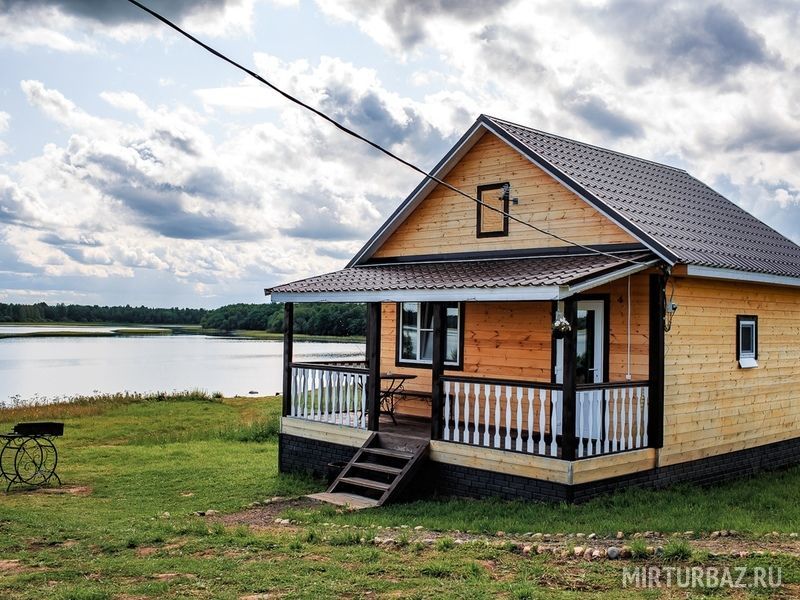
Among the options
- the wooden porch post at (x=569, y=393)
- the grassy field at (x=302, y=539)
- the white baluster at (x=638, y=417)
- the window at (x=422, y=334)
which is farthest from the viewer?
the window at (x=422, y=334)

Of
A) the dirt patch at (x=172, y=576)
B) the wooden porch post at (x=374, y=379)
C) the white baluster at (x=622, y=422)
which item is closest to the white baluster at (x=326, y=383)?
the wooden porch post at (x=374, y=379)

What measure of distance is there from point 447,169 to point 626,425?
530cm

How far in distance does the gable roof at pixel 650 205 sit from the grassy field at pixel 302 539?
11.0 ft

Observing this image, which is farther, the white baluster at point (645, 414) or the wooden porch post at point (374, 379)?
the wooden porch post at point (374, 379)

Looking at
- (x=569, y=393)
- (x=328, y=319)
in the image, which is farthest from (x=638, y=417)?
(x=328, y=319)

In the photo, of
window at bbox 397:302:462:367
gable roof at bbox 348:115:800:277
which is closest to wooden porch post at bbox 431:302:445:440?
window at bbox 397:302:462:367

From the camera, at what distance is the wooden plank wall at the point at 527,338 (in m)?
10.9

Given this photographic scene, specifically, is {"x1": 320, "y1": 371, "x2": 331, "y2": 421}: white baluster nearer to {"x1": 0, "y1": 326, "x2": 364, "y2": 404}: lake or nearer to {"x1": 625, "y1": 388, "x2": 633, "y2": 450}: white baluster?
{"x1": 625, "y1": 388, "x2": 633, "y2": 450}: white baluster

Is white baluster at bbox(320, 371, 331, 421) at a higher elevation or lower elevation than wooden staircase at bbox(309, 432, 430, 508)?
higher

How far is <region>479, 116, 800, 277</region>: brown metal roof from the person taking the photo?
11305 millimetres

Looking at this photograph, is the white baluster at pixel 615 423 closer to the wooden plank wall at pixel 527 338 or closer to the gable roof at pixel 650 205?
the wooden plank wall at pixel 527 338

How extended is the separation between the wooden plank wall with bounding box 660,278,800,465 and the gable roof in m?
0.54

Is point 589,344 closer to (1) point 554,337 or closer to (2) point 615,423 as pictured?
(1) point 554,337

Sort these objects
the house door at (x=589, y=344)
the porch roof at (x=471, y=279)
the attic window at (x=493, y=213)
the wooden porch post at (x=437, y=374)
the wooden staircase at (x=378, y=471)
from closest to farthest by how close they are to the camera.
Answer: the porch roof at (x=471, y=279) → the wooden staircase at (x=378, y=471) → the wooden porch post at (x=437, y=374) → the house door at (x=589, y=344) → the attic window at (x=493, y=213)
